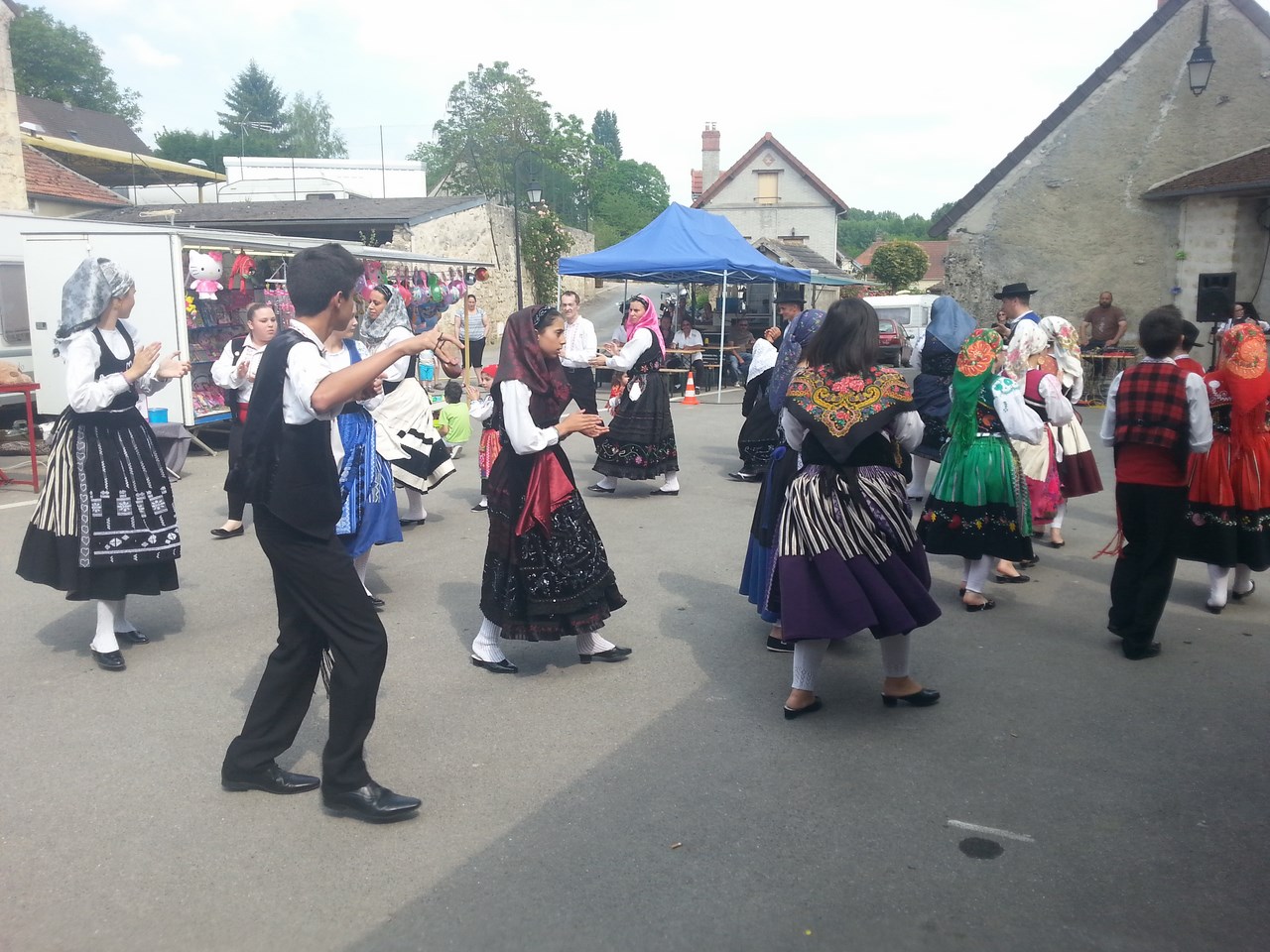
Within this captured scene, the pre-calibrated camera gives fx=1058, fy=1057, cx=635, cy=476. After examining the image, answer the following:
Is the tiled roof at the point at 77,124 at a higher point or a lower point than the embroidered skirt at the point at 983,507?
higher

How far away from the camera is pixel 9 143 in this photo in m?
20.5

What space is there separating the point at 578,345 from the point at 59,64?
2624 inches

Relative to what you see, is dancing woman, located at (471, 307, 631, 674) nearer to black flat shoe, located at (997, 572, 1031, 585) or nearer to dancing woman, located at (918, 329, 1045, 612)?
dancing woman, located at (918, 329, 1045, 612)

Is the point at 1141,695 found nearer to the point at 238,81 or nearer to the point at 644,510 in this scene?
the point at 644,510

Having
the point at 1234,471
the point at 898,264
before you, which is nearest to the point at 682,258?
the point at 1234,471

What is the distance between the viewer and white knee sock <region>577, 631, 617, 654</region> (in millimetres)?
5254

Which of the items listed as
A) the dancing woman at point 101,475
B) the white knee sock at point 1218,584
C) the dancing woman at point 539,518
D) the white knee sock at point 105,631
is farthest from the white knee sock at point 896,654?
the white knee sock at point 105,631

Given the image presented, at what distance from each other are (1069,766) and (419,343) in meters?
2.91

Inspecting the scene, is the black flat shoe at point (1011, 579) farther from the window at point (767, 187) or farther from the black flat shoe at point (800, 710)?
the window at point (767, 187)

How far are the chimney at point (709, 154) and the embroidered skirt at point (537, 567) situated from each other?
174 ft

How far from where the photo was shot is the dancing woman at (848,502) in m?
4.29

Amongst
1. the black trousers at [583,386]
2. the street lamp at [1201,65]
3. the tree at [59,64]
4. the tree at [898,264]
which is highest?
the tree at [59,64]

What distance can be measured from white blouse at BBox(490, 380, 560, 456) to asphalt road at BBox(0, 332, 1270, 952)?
45.4 inches

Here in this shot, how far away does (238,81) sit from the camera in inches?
3511
